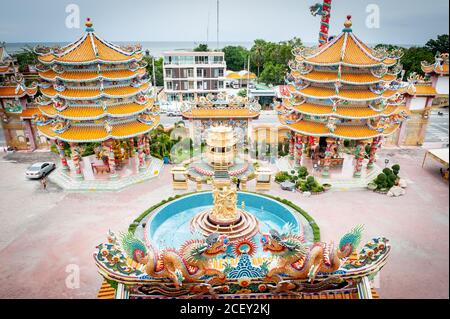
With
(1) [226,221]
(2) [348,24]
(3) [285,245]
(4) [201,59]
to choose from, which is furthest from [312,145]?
(4) [201,59]

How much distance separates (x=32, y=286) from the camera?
558 inches

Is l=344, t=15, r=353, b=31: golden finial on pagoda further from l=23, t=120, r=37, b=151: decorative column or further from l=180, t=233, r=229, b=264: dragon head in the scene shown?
l=23, t=120, r=37, b=151: decorative column

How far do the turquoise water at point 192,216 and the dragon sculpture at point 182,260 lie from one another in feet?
23.8

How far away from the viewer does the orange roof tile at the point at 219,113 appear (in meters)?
31.9

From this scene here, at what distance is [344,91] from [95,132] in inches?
830

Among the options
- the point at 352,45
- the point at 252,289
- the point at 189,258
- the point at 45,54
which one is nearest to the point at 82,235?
the point at 189,258

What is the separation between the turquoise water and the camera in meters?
18.1

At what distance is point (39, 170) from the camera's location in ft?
84.6

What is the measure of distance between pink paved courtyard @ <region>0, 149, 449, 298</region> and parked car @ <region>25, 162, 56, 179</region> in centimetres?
79

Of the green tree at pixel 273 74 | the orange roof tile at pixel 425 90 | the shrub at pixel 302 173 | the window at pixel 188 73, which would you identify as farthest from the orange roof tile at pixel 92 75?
the green tree at pixel 273 74

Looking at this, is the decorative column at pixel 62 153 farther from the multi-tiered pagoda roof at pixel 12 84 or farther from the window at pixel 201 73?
the window at pixel 201 73

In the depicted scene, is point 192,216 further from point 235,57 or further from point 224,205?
point 235,57

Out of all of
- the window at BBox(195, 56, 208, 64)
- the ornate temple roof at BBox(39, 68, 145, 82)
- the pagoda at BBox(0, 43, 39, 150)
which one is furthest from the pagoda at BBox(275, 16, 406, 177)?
the window at BBox(195, 56, 208, 64)

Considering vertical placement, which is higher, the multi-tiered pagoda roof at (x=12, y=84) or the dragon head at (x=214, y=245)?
the multi-tiered pagoda roof at (x=12, y=84)
